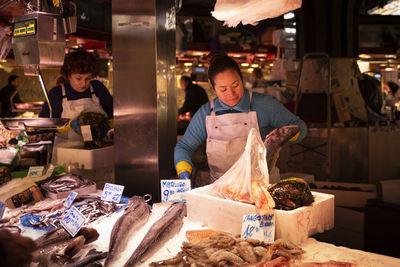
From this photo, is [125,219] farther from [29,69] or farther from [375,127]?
[375,127]

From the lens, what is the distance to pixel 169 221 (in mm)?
1978

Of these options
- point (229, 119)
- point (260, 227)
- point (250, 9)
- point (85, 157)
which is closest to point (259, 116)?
point (229, 119)

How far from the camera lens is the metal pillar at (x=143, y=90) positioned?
9.79ft

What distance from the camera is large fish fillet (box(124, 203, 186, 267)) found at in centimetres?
163

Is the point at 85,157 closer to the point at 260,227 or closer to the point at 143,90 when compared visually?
the point at 143,90

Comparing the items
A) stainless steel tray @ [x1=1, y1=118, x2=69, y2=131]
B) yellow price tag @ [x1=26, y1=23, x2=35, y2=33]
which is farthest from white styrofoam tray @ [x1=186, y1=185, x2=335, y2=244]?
yellow price tag @ [x1=26, y1=23, x2=35, y2=33]

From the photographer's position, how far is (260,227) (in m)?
1.76

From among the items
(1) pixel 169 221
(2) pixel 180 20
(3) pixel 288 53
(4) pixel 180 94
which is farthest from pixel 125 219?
(4) pixel 180 94

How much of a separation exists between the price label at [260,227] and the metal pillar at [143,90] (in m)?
1.41

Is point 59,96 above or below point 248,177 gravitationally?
above

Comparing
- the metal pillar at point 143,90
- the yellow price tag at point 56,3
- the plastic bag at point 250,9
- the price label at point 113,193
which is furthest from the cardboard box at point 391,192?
the yellow price tag at point 56,3

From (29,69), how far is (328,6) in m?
4.82

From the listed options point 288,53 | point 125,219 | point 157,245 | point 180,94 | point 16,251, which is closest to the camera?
point 16,251

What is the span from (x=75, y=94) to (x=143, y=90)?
1477mm
